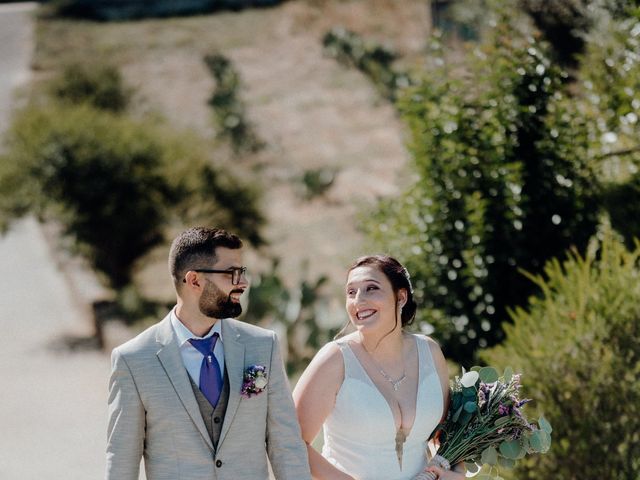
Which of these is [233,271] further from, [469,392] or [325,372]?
[469,392]

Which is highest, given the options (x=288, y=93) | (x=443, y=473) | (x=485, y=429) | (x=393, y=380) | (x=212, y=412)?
(x=212, y=412)

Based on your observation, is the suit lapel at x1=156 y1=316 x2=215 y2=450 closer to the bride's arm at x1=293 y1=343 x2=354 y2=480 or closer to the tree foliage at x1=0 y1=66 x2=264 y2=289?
the bride's arm at x1=293 y1=343 x2=354 y2=480

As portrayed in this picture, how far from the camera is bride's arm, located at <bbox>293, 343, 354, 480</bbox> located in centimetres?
364

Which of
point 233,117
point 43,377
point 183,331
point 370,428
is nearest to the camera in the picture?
point 183,331

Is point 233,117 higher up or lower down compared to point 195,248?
lower down

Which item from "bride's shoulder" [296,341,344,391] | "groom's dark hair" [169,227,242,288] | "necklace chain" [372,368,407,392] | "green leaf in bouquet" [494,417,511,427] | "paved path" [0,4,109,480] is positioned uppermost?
"groom's dark hair" [169,227,242,288]

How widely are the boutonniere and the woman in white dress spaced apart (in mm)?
465

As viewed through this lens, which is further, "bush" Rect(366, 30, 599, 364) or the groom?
"bush" Rect(366, 30, 599, 364)

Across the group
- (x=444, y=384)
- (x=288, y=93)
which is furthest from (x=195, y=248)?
(x=288, y=93)

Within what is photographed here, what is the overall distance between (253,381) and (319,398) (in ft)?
1.72

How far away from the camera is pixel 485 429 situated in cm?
388

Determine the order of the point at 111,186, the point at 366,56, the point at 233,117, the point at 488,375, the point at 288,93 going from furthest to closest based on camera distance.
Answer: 1. the point at 366,56
2. the point at 288,93
3. the point at 233,117
4. the point at 111,186
5. the point at 488,375

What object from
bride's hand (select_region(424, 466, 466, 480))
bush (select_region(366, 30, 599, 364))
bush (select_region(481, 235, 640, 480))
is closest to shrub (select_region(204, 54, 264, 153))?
bush (select_region(366, 30, 599, 364))

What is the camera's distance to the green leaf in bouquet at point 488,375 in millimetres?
4025
